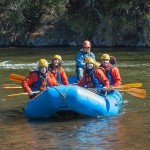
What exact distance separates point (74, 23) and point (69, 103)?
2414cm

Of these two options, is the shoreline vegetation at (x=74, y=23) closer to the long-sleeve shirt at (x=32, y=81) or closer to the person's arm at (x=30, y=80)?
the long-sleeve shirt at (x=32, y=81)

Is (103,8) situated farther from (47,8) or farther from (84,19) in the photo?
(47,8)

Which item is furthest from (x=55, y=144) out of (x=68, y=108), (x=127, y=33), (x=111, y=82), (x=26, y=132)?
(x=127, y=33)

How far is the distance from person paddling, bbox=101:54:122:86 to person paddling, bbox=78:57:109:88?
0.58 meters

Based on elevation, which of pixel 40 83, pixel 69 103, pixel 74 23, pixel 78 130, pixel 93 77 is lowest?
pixel 78 130

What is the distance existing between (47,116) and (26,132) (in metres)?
1.25

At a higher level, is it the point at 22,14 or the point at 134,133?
the point at 22,14

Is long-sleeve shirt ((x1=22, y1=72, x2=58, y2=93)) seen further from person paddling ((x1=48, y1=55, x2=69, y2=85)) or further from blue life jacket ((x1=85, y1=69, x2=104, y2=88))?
blue life jacket ((x1=85, y1=69, x2=104, y2=88))

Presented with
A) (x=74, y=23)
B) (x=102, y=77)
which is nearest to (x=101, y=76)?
(x=102, y=77)

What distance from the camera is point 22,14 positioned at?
3428 centimetres

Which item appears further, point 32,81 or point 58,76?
point 58,76

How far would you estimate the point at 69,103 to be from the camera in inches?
375

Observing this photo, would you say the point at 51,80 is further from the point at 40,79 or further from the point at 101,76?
the point at 101,76

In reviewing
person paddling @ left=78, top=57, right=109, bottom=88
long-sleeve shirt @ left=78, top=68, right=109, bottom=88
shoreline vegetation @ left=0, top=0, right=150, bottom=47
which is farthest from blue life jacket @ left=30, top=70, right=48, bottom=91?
shoreline vegetation @ left=0, top=0, right=150, bottom=47
